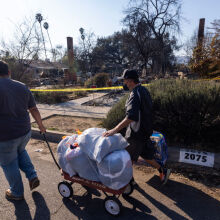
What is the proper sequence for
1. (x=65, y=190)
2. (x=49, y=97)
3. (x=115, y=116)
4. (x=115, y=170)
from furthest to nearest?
1. (x=49, y=97)
2. (x=115, y=116)
3. (x=65, y=190)
4. (x=115, y=170)

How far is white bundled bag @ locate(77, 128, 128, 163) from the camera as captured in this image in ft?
7.24

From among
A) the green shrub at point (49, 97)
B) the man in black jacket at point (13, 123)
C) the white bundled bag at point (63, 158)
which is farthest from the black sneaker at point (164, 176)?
the green shrub at point (49, 97)

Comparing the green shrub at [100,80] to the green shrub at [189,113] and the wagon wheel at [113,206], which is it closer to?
the green shrub at [189,113]

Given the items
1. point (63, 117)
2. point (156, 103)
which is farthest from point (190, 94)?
point (63, 117)

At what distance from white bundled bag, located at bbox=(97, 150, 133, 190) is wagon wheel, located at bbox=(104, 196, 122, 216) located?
0.23 m

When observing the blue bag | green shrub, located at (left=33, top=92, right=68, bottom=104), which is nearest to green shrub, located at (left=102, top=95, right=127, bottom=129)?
the blue bag

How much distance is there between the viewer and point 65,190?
271cm

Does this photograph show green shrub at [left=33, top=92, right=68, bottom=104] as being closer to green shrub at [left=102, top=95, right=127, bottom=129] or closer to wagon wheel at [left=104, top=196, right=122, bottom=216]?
green shrub at [left=102, top=95, right=127, bottom=129]

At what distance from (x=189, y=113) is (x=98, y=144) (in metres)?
2.36

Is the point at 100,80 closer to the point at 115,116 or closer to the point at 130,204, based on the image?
the point at 115,116

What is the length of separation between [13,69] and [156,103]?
10.7 metres

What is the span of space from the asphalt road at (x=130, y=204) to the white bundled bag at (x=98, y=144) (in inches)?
34.1

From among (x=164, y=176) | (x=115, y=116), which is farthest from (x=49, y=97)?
(x=164, y=176)

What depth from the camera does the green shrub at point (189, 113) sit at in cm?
369
